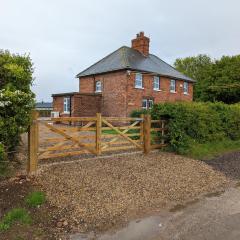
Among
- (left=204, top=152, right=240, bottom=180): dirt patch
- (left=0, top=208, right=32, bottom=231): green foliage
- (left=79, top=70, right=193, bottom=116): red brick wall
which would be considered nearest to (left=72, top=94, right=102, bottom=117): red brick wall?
(left=79, top=70, right=193, bottom=116): red brick wall

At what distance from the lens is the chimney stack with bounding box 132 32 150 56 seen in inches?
1337

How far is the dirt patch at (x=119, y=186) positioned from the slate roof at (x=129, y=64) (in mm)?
18470

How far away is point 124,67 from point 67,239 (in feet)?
77.4

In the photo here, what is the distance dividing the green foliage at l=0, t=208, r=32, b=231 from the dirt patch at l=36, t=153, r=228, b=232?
0.83m

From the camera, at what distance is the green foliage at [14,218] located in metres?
6.38

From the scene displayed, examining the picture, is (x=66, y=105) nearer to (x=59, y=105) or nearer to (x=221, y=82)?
(x=59, y=105)

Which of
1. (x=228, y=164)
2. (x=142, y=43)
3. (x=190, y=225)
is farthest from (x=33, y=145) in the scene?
(x=142, y=43)

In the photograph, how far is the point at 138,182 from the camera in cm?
953

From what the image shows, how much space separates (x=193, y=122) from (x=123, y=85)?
1458 centimetres

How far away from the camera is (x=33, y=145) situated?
9.51 metres

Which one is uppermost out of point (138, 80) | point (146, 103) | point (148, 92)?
point (138, 80)

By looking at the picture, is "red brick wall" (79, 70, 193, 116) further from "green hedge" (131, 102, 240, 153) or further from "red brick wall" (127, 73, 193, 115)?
"green hedge" (131, 102, 240, 153)

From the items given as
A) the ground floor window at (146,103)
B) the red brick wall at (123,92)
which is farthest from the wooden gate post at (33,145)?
the ground floor window at (146,103)

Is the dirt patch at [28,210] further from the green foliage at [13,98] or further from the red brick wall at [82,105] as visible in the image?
the red brick wall at [82,105]
